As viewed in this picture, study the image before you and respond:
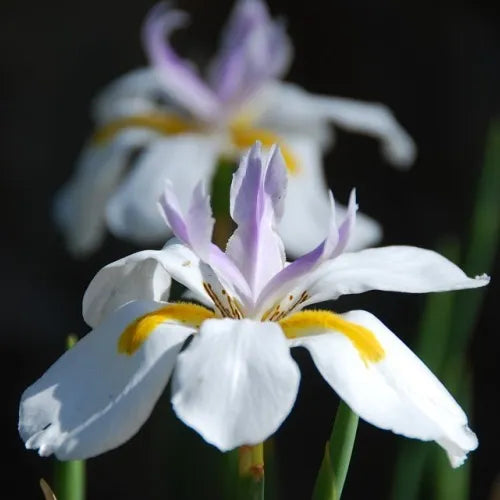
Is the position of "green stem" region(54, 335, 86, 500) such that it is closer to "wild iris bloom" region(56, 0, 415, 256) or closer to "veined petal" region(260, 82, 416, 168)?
"wild iris bloom" region(56, 0, 415, 256)

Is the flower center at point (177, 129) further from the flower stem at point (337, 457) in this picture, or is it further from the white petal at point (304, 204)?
the flower stem at point (337, 457)

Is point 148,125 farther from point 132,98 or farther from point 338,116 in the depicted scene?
point 338,116

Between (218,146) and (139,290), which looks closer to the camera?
(139,290)

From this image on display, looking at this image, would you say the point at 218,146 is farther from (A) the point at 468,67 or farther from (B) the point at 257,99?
(A) the point at 468,67

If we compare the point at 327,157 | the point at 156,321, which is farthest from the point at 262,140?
the point at 156,321

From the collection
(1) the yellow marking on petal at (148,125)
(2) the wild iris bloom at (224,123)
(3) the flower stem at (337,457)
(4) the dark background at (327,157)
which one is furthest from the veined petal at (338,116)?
(3) the flower stem at (337,457)

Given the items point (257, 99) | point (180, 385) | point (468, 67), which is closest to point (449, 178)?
point (468, 67)
